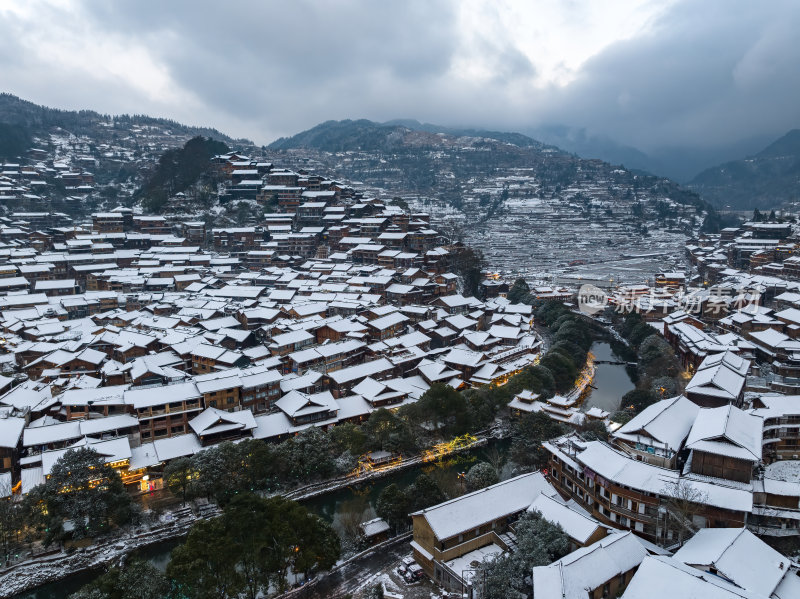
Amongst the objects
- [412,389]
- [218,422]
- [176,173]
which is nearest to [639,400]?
[412,389]

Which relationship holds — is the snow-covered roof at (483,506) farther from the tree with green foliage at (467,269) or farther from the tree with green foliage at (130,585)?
the tree with green foliage at (467,269)

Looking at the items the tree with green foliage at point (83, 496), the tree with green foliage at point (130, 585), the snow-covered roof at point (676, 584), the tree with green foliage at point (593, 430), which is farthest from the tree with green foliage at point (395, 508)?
the tree with green foliage at point (83, 496)

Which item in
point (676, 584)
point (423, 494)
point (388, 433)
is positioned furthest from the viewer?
point (388, 433)

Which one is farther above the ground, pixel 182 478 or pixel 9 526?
pixel 182 478

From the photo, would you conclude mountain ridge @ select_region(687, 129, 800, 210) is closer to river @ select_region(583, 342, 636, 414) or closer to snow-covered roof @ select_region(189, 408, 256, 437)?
river @ select_region(583, 342, 636, 414)

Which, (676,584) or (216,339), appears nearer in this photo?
(676,584)

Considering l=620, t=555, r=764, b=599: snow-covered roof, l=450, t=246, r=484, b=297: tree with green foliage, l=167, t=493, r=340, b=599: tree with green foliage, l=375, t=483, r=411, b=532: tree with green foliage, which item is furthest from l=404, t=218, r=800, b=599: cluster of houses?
l=450, t=246, r=484, b=297: tree with green foliage

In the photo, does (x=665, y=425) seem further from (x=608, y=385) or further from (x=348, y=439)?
(x=608, y=385)
